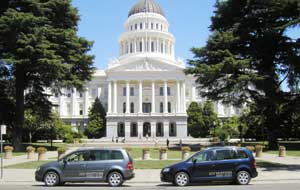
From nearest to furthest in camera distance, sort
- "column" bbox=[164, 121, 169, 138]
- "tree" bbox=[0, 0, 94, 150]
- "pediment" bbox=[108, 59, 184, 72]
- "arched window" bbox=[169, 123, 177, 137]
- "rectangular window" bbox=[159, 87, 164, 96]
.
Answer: "tree" bbox=[0, 0, 94, 150]
"column" bbox=[164, 121, 169, 138]
"arched window" bbox=[169, 123, 177, 137]
"pediment" bbox=[108, 59, 184, 72]
"rectangular window" bbox=[159, 87, 164, 96]

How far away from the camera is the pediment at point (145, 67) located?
342 ft

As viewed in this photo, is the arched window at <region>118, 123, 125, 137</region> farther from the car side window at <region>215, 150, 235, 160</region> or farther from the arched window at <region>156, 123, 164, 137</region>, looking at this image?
the car side window at <region>215, 150, 235, 160</region>

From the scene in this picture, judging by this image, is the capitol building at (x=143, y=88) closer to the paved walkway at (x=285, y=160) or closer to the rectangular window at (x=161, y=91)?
the rectangular window at (x=161, y=91)

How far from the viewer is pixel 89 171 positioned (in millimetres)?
18734

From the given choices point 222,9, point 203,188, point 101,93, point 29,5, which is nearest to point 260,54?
point 222,9

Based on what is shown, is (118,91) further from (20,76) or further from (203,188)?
(203,188)

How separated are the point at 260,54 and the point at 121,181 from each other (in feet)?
105

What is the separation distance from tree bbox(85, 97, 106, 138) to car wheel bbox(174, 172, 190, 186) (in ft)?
275

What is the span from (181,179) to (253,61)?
3039 cm

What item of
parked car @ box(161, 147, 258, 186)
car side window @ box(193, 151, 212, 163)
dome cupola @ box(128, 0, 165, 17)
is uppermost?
dome cupola @ box(128, 0, 165, 17)

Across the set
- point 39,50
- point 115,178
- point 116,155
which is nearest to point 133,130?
point 39,50

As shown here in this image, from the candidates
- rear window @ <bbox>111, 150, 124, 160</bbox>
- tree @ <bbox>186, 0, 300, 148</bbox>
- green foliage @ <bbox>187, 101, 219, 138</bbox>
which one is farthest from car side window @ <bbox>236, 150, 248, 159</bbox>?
green foliage @ <bbox>187, 101, 219, 138</bbox>

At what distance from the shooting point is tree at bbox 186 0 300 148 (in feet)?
144

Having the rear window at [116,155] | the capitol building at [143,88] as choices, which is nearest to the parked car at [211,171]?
the rear window at [116,155]
